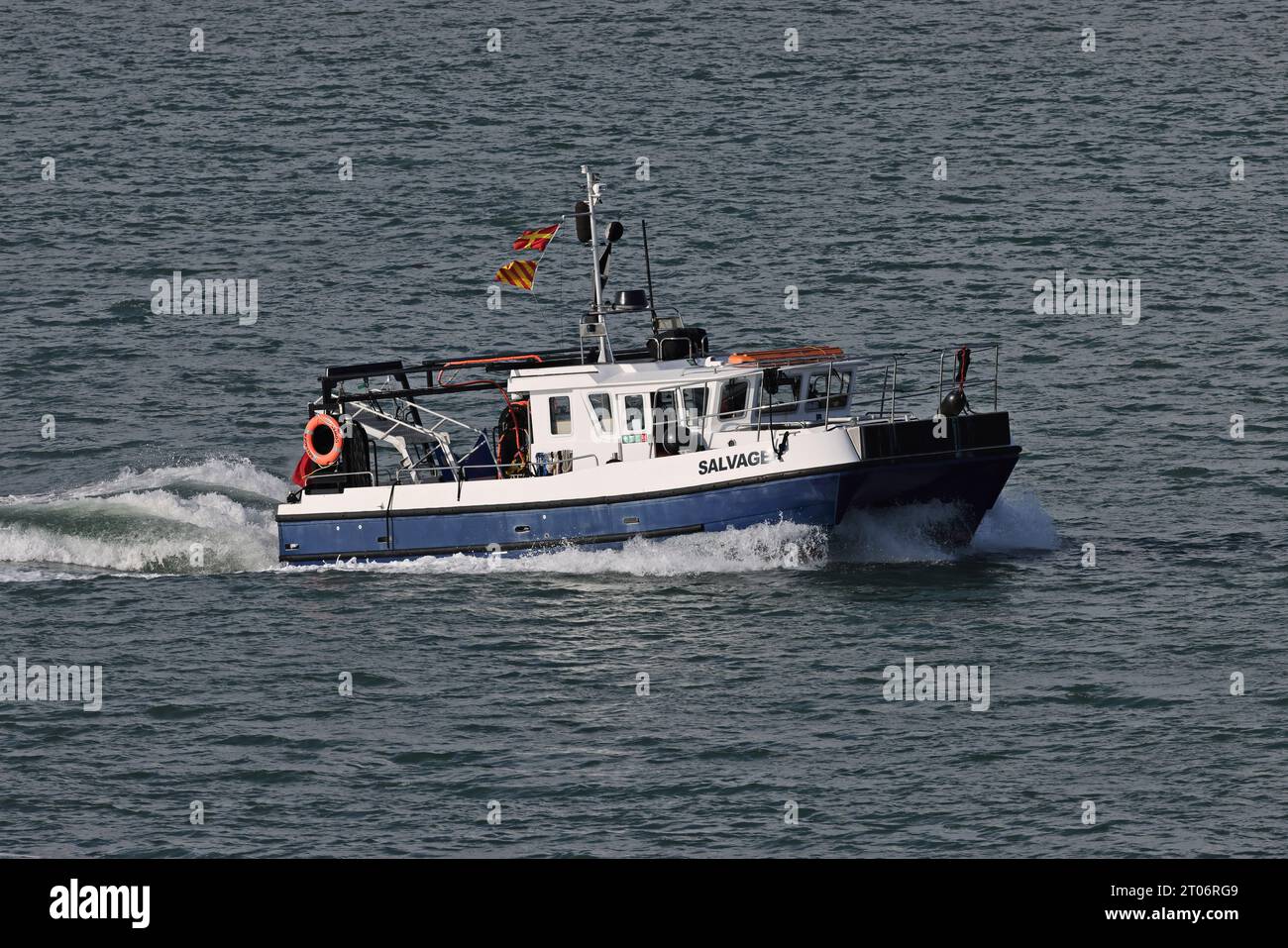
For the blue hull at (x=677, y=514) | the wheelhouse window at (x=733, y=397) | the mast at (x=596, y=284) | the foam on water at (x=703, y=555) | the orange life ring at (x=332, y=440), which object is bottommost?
the foam on water at (x=703, y=555)

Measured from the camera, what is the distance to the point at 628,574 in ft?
119

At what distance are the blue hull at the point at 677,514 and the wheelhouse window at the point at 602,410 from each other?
1861mm

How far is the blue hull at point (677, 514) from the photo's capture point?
3566 centimetres

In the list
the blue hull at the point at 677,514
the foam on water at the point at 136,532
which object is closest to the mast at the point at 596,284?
the blue hull at the point at 677,514

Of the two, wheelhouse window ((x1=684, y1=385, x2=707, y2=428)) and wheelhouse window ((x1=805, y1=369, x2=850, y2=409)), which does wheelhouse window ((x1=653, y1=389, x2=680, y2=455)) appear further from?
wheelhouse window ((x1=805, y1=369, x2=850, y2=409))

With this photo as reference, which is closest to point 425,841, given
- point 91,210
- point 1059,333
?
point 1059,333

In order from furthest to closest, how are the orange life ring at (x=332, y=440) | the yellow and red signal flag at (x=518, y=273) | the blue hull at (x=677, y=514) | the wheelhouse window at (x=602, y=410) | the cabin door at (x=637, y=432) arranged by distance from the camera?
the orange life ring at (x=332, y=440) → the wheelhouse window at (x=602, y=410) → the cabin door at (x=637, y=432) → the yellow and red signal flag at (x=518, y=273) → the blue hull at (x=677, y=514)

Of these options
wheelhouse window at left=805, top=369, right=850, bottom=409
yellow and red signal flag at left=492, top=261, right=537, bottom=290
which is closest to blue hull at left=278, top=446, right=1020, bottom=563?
wheelhouse window at left=805, top=369, right=850, bottom=409

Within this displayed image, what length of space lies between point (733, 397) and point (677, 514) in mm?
2638

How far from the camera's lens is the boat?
3572 centimetres

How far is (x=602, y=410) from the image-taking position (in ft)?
124

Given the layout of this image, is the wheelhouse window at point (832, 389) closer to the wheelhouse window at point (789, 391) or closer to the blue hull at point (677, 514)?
the wheelhouse window at point (789, 391)

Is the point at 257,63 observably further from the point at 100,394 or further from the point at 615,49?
the point at 100,394

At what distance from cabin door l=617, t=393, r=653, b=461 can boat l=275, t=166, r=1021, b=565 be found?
0.03 m
